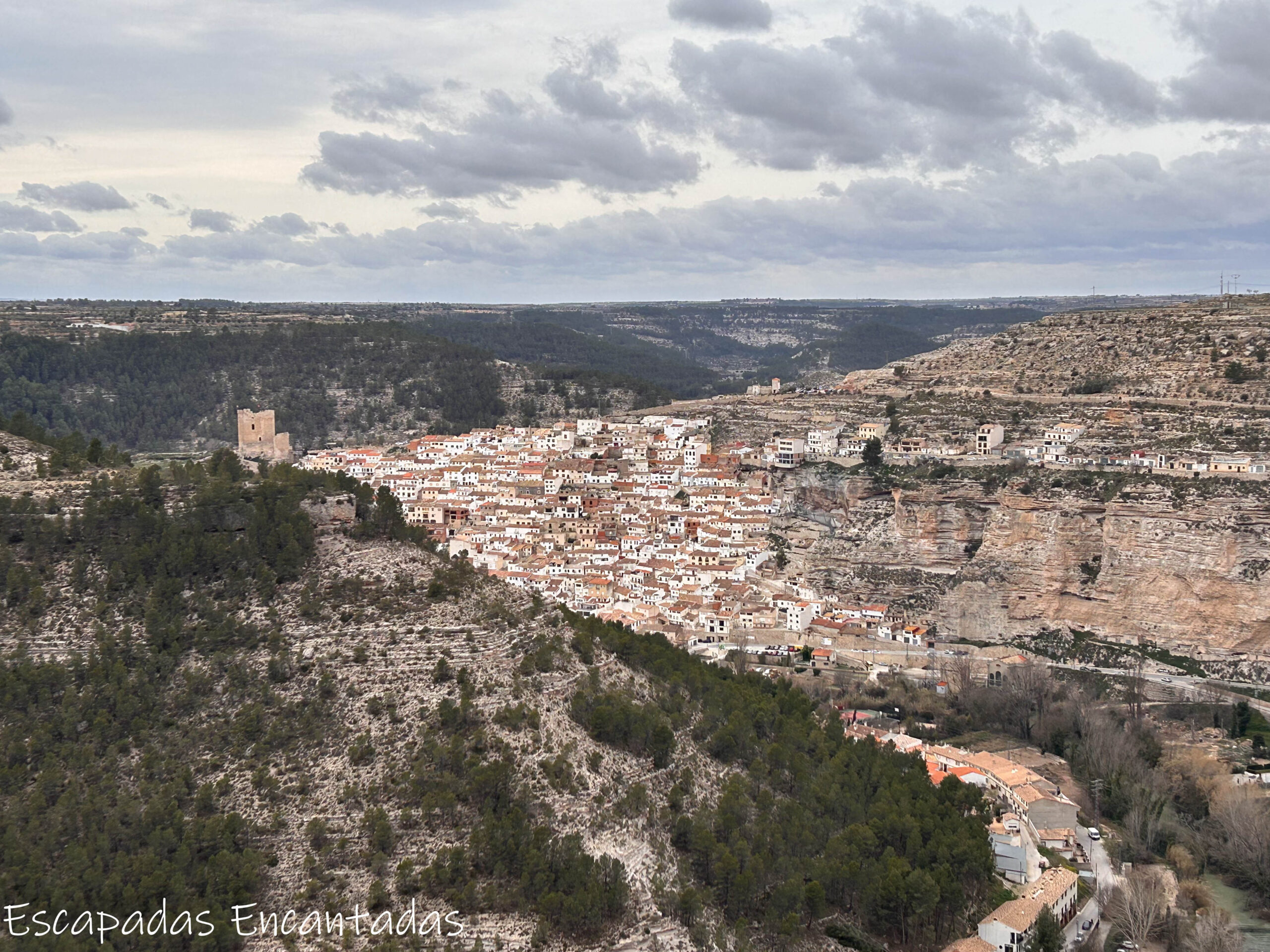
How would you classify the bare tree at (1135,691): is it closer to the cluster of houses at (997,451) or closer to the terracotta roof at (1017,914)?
the cluster of houses at (997,451)

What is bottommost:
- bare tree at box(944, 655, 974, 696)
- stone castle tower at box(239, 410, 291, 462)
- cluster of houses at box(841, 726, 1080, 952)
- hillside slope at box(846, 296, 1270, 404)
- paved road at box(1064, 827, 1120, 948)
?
paved road at box(1064, 827, 1120, 948)

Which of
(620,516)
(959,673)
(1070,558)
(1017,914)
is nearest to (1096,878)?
(1017,914)

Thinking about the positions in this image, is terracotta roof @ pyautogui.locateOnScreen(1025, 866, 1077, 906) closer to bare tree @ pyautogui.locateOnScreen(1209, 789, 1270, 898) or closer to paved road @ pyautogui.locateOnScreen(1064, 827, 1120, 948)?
paved road @ pyautogui.locateOnScreen(1064, 827, 1120, 948)

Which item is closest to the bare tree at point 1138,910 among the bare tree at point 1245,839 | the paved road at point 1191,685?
the bare tree at point 1245,839

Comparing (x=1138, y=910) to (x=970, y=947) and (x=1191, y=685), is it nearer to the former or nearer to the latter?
(x=970, y=947)

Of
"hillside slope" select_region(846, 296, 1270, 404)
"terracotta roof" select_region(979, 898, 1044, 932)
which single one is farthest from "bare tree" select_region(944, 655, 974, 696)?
"hillside slope" select_region(846, 296, 1270, 404)

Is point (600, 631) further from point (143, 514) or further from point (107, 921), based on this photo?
point (107, 921)
